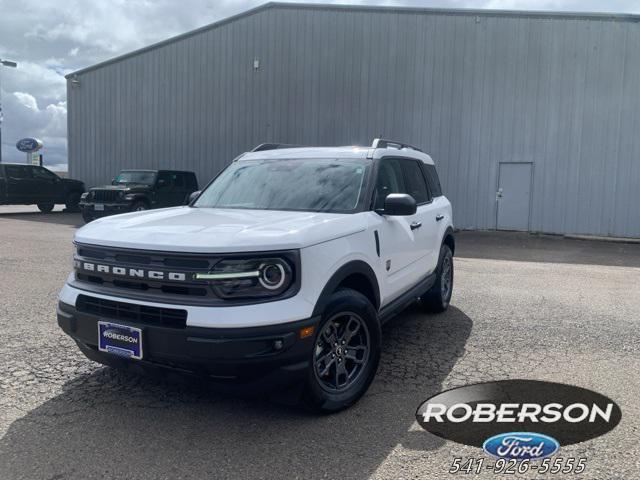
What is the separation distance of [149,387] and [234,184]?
1883 millimetres

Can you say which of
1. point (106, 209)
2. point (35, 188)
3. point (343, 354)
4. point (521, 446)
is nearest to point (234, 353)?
point (343, 354)

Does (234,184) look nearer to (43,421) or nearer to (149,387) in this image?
(149,387)

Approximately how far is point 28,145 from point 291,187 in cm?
4182

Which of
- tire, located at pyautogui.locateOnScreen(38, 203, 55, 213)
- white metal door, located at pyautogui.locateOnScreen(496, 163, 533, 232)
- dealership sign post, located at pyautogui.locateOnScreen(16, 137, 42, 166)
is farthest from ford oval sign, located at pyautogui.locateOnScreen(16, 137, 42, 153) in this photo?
white metal door, located at pyautogui.locateOnScreen(496, 163, 533, 232)

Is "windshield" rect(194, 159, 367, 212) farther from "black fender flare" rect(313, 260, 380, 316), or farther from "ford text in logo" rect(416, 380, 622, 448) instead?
"ford text in logo" rect(416, 380, 622, 448)

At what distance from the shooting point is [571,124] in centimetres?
1605

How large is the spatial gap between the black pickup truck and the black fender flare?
1916cm

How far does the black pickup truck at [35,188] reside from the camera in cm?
1919

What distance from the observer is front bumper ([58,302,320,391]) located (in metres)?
2.88

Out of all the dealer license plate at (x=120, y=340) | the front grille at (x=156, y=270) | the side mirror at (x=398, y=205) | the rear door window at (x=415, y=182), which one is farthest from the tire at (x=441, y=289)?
the dealer license plate at (x=120, y=340)

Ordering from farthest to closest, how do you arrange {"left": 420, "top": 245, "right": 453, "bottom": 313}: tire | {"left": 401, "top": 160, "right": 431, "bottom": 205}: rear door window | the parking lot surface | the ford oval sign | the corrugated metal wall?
1. the ford oval sign
2. the corrugated metal wall
3. {"left": 420, "top": 245, "right": 453, "bottom": 313}: tire
4. {"left": 401, "top": 160, "right": 431, "bottom": 205}: rear door window
5. the parking lot surface

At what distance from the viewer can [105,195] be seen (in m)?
15.6

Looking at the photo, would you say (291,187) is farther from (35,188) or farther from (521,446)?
(35,188)

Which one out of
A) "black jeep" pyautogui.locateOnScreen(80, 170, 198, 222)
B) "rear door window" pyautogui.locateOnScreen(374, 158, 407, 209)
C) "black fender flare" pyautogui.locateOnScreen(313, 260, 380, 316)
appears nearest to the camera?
"black fender flare" pyautogui.locateOnScreen(313, 260, 380, 316)
